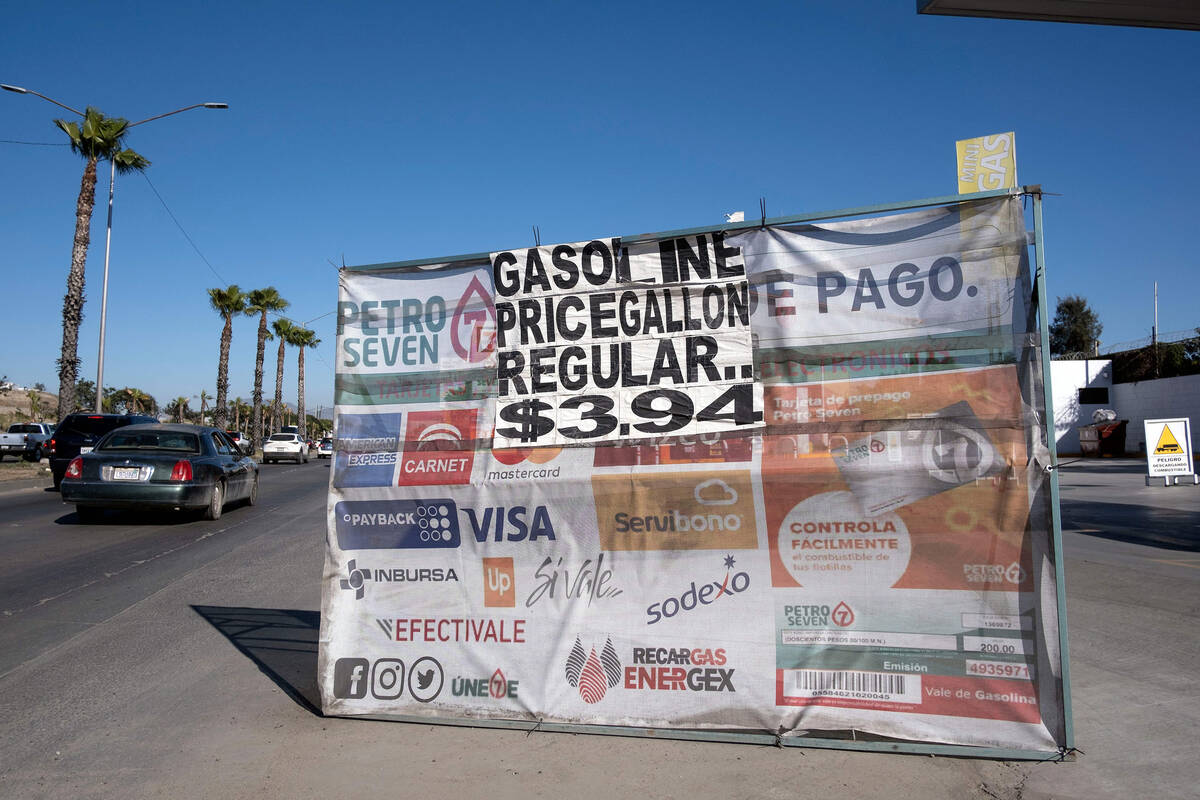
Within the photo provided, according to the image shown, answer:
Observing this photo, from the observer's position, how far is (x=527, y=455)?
14.1 ft

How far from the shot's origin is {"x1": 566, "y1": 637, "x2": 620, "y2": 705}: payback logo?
13.1 feet

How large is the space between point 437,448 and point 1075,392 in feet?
141

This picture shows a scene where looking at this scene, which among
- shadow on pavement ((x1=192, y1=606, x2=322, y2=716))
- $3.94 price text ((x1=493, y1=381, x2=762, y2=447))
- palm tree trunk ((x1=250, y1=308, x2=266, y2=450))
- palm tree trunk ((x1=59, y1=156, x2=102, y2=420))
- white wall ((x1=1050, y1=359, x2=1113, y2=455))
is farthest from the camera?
palm tree trunk ((x1=250, y1=308, x2=266, y2=450))

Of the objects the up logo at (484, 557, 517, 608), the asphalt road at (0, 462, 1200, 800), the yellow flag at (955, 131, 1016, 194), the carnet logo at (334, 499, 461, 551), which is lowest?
the asphalt road at (0, 462, 1200, 800)

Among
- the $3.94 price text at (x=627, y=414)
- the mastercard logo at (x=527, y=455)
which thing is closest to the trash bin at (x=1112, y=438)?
the $3.94 price text at (x=627, y=414)

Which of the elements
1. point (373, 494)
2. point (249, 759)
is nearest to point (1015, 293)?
point (373, 494)

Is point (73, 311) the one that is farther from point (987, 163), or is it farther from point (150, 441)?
point (987, 163)

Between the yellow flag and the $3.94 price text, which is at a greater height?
the yellow flag

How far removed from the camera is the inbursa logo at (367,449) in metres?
4.52

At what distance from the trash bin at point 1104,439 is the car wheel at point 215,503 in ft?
115

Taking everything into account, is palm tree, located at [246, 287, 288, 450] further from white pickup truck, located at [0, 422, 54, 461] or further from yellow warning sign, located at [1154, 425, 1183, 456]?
yellow warning sign, located at [1154, 425, 1183, 456]

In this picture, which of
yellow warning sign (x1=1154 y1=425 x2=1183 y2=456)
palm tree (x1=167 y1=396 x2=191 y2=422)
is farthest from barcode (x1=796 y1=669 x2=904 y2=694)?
palm tree (x1=167 y1=396 x2=191 y2=422)

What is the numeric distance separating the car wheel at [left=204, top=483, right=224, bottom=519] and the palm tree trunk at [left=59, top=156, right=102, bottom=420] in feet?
54.5

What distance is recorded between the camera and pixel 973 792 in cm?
331
